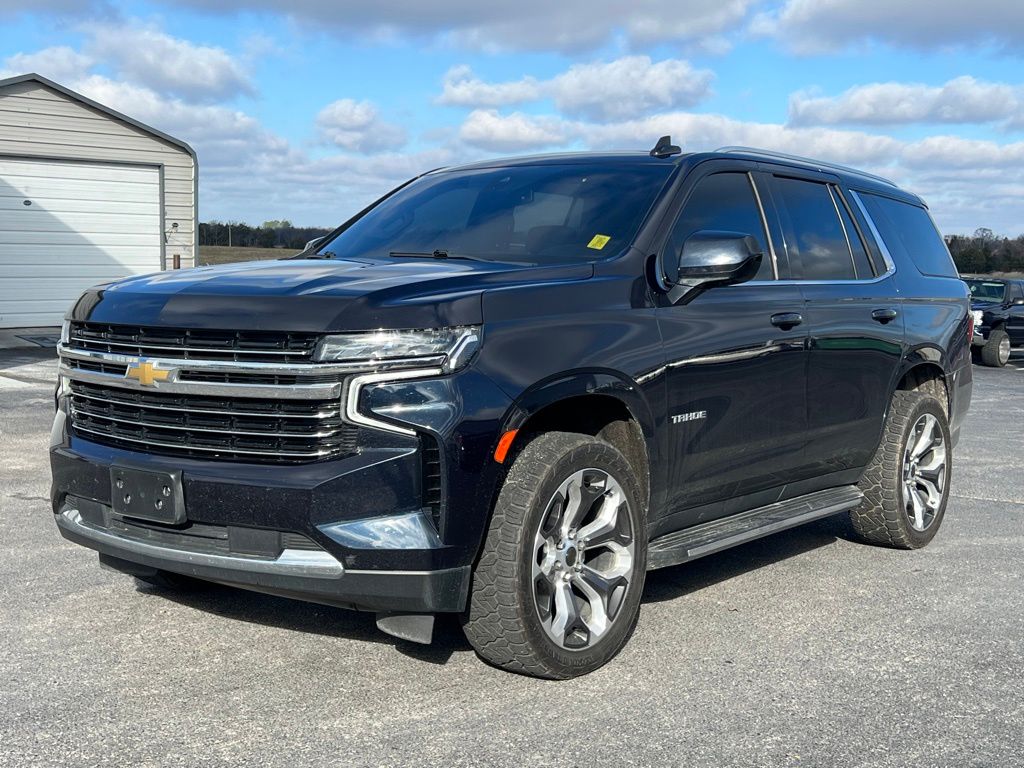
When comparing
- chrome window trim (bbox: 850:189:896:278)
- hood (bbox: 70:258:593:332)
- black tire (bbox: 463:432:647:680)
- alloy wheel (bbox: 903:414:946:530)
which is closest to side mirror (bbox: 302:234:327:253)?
hood (bbox: 70:258:593:332)

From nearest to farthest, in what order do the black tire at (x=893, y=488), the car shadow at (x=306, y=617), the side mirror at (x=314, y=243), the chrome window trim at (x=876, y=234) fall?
→ the car shadow at (x=306, y=617) < the side mirror at (x=314, y=243) < the black tire at (x=893, y=488) < the chrome window trim at (x=876, y=234)

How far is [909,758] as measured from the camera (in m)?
3.57

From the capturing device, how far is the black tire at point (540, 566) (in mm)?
3934

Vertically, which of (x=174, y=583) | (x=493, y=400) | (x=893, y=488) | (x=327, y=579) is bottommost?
(x=174, y=583)

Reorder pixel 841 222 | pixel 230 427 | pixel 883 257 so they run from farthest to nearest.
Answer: pixel 883 257, pixel 841 222, pixel 230 427

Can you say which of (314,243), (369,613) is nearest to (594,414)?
(369,613)

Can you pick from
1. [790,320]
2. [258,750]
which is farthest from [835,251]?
[258,750]

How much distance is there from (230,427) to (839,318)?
10.4 feet

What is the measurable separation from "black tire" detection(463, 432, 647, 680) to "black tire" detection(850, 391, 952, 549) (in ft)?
7.75

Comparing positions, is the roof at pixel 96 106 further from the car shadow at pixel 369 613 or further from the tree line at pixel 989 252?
the tree line at pixel 989 252

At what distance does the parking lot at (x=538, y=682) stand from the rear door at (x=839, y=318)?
0.69 m

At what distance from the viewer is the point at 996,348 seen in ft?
71.9

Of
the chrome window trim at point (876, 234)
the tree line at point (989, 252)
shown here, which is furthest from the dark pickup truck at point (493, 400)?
the tree line at point (989, 252)

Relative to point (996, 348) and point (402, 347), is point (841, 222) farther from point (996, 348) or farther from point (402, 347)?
point (996, 348)
